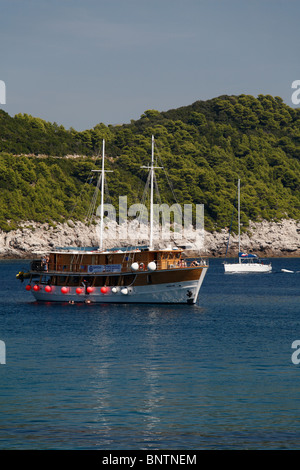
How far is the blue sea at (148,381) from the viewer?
22.4 m

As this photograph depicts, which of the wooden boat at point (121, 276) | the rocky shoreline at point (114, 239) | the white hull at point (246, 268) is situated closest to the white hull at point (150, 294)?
the wooden boat at point (121, 276)

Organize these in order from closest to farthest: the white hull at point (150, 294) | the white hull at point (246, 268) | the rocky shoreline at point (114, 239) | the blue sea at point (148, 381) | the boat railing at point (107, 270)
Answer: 1. the blue sea at point (148, 381)
2. the boat railing at point (107, 270)
3. the white hull at point (150, 294)
4. the white hull at point (246, 268)
5. the rocky shoreline at point (114, 239)

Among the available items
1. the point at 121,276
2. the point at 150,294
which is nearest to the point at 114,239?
the point at 121,276

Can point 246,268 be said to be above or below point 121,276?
below

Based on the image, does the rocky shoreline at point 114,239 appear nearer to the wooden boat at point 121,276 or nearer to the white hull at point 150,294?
the wooden boat at point 121,276

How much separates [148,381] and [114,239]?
439 ft

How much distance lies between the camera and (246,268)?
409 feet

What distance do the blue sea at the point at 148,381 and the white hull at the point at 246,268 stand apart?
6486cm

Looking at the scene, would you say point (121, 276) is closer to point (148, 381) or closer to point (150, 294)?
point (150, 294)

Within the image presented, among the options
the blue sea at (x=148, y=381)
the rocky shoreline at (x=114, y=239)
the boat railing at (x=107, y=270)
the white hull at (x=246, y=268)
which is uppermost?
the rocky shoreline at (x=114, y=239)

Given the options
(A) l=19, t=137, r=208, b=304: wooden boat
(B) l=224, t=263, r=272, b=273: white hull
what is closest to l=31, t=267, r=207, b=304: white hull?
(A) l=19, t=137, r=208, b=304: wooden boat

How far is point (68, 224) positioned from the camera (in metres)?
165
